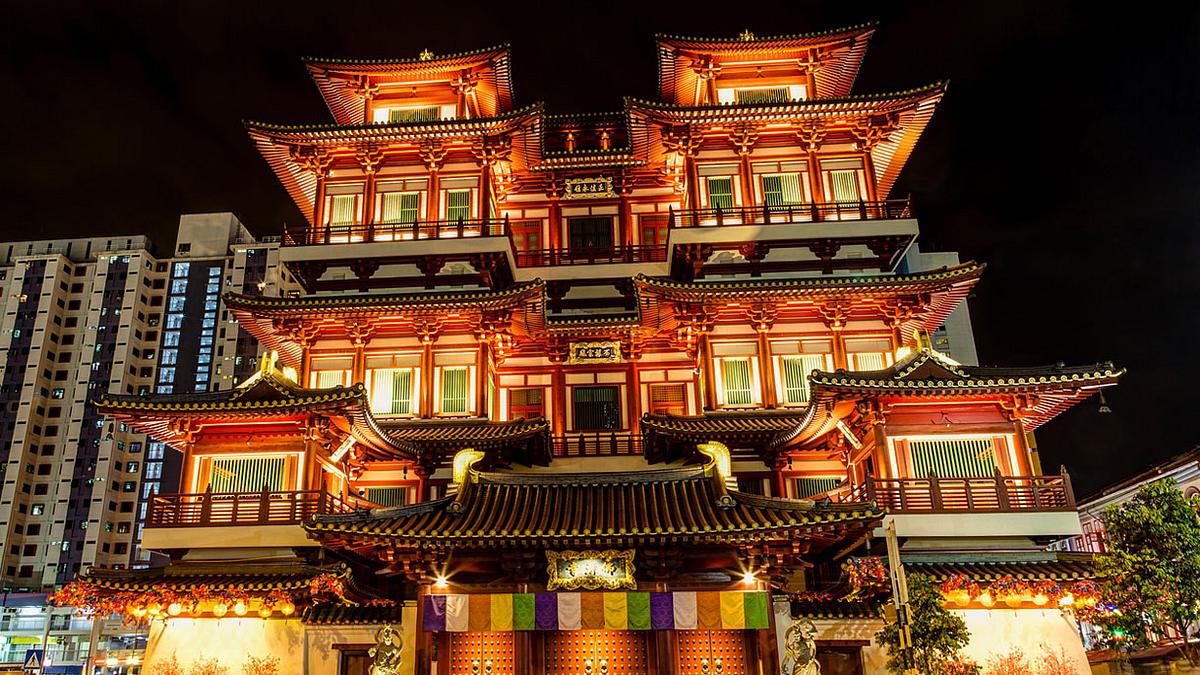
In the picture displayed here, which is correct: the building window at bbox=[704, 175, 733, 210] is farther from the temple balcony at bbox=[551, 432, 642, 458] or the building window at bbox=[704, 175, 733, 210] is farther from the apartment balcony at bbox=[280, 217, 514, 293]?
the temple balcony at bbox=[551, 432, 642, 458]

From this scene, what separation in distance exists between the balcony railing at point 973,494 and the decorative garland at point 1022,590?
2075 mm

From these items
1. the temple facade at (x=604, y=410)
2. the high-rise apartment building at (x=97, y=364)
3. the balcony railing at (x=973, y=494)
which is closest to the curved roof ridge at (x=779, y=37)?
the temple facade at (x=604, y=410)

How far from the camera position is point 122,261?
9925 centimetres

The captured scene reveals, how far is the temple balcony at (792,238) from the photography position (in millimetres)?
29781

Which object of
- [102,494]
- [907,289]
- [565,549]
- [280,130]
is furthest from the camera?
[102,494]

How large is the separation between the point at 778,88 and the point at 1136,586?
23013 millimetres

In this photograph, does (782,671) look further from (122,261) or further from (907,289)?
(122,261)

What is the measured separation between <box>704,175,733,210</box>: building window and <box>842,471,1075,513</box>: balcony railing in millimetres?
14075

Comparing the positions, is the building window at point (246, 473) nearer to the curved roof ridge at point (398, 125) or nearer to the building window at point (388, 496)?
the building window at point (388, 496)

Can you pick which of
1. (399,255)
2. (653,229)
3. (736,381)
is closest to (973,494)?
(736,381)

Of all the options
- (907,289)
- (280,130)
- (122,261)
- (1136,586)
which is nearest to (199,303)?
(122,261)

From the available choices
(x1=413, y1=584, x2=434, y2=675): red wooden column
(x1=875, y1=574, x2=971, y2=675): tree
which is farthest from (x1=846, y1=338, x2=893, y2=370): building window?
(x1=413, y1=584, x2=434, y2=675): red wooden column

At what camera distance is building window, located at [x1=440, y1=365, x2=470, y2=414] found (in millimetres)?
29078

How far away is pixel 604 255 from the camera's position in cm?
3316
